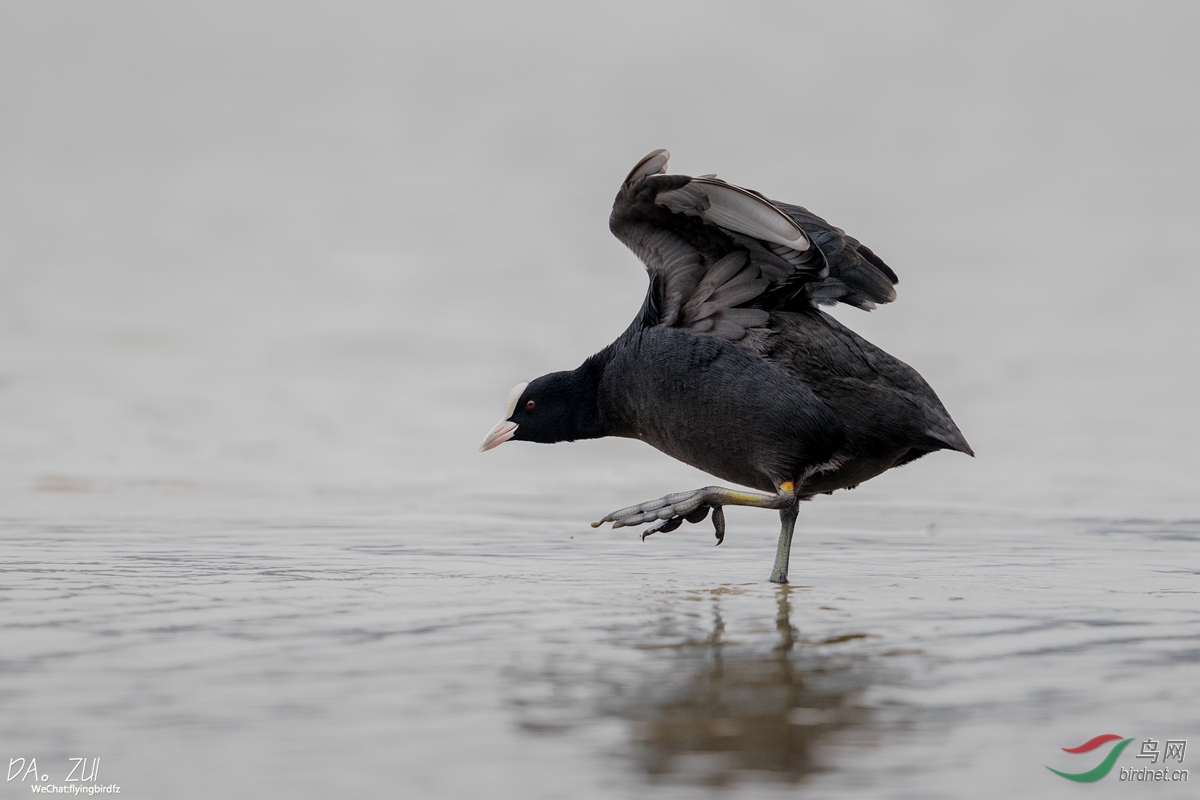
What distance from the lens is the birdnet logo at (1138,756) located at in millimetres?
2424

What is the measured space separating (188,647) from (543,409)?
3.98 metres

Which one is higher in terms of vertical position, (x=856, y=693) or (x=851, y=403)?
(x=851, y=403)

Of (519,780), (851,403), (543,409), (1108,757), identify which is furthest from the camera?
(543,409)

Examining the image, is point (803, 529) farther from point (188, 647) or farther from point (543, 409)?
point (188, 647)

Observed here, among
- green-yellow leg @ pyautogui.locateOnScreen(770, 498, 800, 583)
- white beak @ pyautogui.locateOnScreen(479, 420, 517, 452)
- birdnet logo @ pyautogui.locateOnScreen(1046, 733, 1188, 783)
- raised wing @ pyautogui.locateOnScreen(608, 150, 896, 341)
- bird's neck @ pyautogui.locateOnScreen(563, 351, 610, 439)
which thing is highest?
raised wing @ pyautogui.locateOnScreen(608, 150, 896, 341)

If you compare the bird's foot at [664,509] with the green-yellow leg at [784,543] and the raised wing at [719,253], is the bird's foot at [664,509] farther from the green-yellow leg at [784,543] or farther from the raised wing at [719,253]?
the raised wing at [719,253]

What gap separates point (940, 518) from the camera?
9844 mm

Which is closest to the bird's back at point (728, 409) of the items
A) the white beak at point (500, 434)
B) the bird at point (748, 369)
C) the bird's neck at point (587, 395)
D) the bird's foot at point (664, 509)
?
the bird at point (748, 369)

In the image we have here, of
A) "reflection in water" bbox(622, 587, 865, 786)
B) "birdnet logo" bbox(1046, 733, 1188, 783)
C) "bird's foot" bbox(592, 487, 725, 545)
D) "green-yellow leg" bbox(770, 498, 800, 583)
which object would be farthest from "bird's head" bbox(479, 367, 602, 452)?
"birdnet logo" bbox(1046, 733, 1188, 783)

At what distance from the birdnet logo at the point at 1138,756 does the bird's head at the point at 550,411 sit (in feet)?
15.7

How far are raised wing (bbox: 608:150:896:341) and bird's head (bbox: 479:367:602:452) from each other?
78 cm

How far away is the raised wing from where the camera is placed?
5.80 metres

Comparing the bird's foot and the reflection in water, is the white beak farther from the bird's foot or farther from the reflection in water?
the reflection in water

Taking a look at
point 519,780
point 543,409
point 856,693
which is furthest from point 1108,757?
point 543,409
